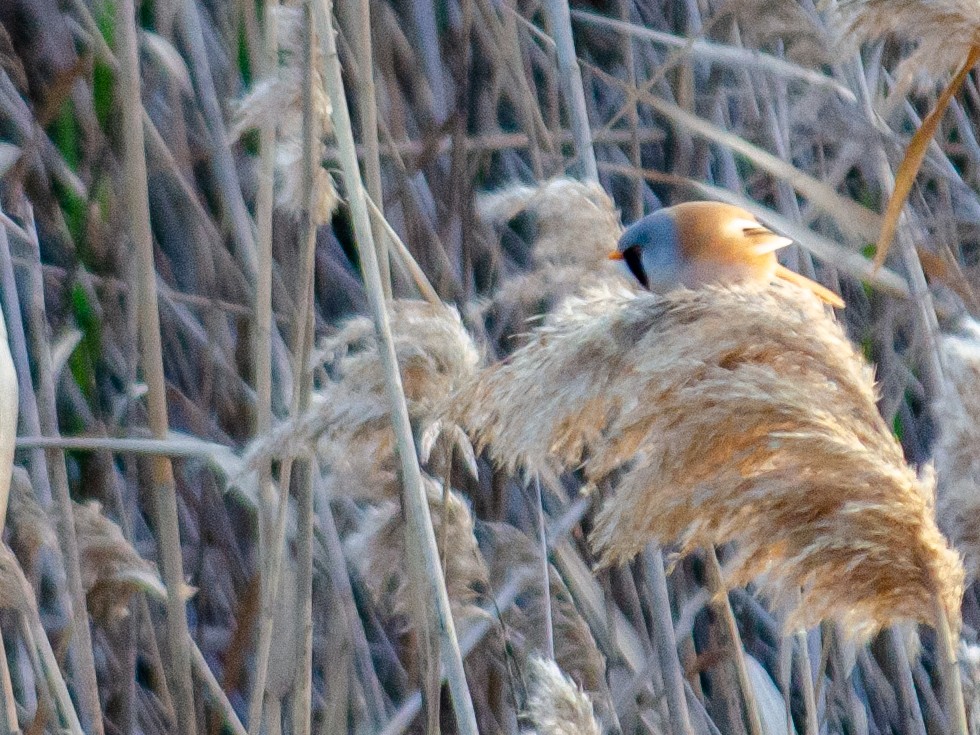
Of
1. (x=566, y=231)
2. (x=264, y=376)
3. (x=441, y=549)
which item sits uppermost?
(x=566, y=231)

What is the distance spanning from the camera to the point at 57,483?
4.38ft

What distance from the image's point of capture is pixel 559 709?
0.86 metres

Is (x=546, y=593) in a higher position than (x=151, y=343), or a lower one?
lower

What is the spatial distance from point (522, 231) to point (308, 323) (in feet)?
2.67

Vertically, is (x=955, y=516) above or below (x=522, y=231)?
above

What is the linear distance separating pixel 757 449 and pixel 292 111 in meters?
0.64

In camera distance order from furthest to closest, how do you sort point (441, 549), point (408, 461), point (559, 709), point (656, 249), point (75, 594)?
point (656, 249) → point (75, 594) → point (441, 549) → point (408, 461) → point (559, 709)

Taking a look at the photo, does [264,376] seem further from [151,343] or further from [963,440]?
[963,440]

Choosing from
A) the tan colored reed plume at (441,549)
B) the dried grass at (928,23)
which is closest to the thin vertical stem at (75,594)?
the tan colored reed plume at (441,549)

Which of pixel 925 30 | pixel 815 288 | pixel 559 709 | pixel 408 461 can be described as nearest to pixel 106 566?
pixel 408 461

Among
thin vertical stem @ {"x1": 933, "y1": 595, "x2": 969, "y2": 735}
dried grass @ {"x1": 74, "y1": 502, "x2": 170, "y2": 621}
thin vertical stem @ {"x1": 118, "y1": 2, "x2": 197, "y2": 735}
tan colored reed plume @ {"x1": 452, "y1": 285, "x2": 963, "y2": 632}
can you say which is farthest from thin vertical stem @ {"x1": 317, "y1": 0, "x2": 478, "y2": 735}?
dried grass @ {"x1": 74, "y1": 502, "x2": 170, "y2": 621}

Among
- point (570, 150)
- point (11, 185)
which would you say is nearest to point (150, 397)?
point (11, 185)

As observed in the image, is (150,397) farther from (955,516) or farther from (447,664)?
(955,516)

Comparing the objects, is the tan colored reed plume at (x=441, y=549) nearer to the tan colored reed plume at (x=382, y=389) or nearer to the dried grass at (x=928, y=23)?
the tan colored reed plume at (x=382, y=389)
